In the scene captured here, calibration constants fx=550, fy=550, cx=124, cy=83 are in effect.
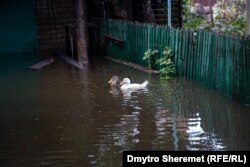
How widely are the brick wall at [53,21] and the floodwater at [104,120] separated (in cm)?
730

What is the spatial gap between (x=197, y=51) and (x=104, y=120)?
160 inches

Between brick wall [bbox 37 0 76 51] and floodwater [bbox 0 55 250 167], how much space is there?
287 inches

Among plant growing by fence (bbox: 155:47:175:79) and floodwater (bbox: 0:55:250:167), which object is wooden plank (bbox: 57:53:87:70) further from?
plant growing by fence (bbox: 155:47:175:79)

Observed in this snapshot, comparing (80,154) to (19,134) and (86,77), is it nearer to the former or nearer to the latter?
(19,134)

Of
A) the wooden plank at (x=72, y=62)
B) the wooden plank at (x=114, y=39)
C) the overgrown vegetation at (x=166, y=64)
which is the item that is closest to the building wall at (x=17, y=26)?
the wooden plank at (x=72, y=62)

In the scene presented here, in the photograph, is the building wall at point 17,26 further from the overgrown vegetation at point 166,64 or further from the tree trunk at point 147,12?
the overgrown vegetation at point 166,64

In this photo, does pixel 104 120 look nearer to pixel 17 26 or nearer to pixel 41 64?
pixel 41 64

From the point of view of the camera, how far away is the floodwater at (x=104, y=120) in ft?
26.3

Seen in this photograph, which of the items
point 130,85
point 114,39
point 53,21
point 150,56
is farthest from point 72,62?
point 53,21

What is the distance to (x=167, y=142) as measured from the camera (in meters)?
8.32

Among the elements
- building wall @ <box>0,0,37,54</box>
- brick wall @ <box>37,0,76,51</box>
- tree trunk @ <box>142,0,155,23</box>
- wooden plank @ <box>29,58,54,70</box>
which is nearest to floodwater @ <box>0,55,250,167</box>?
wooden plank @ <box>29,58,54,70</box>

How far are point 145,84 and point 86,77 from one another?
246 cm

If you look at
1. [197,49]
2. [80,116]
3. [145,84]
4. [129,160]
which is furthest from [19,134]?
[197,49]

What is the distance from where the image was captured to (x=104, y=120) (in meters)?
9.85
